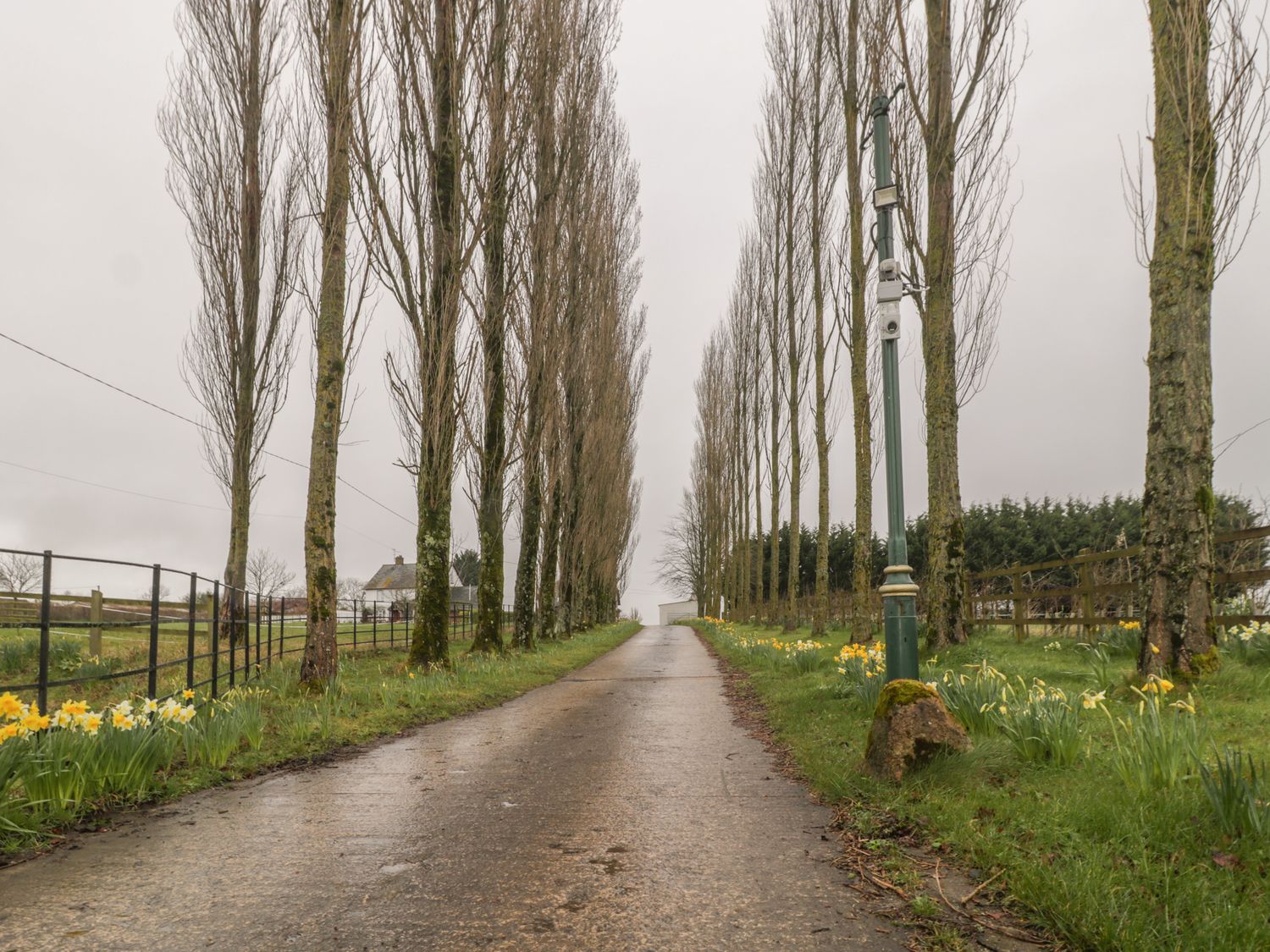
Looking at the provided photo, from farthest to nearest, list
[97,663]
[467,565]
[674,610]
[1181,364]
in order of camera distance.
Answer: [674,610] → [467,565] → [97,663] → [1181,364]

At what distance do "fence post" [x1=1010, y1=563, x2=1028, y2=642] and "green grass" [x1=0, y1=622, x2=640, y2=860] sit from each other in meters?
7.90

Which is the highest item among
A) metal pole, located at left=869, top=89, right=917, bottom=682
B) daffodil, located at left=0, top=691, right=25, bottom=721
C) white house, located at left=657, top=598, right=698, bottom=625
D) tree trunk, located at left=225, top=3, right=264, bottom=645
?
tree trunk, located at left=225, top=3, right=264, bottom=645

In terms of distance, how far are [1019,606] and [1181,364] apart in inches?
324

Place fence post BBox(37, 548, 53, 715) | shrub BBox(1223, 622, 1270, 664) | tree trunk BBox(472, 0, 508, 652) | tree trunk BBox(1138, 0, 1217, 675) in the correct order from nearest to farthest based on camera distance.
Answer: fence post BBox(37, 548, 53, 715), tree trunk BBox(1138, 0, 1217, 675), shrub BBox(1223, 622, 1270, 664), tree trunk BBox(472, 0, 508, 652)

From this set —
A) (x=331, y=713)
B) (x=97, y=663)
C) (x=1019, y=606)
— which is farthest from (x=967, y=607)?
(x=97, y=663)

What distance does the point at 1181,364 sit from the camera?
5.98 meters

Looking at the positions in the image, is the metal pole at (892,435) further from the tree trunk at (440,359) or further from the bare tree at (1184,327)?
the tree trunk at (440,359)

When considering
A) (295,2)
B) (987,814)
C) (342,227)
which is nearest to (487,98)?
(295,2)

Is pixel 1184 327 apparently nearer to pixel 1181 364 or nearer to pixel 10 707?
pixel 1181 364

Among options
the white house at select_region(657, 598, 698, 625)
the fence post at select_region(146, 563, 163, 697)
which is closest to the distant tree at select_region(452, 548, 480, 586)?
the white house at select_region(657, 598, 698, 625)

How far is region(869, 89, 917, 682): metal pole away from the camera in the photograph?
5.39m

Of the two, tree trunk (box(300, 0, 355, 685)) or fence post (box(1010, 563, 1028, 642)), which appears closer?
tree trunk (box(300, 0, 355, 685))

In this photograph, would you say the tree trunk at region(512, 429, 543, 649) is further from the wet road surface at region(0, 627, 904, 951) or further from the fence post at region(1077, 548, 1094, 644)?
the wet road surface at region(0, 627, 904, 951)

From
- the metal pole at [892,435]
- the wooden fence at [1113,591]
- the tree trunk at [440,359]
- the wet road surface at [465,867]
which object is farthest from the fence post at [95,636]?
the wooden fence at [1113,591]
